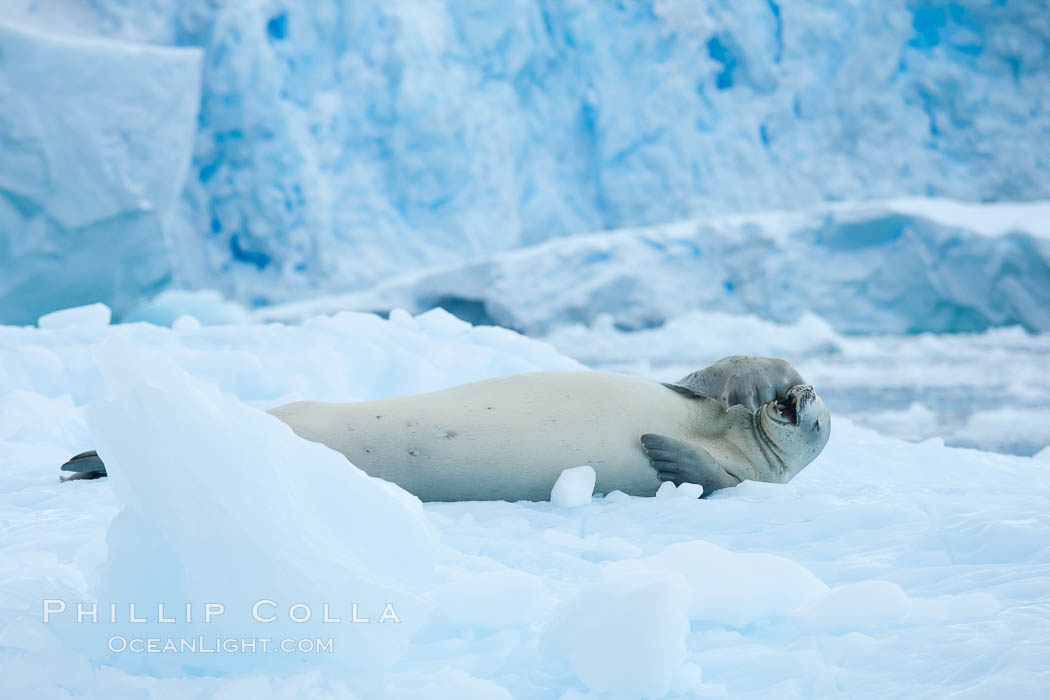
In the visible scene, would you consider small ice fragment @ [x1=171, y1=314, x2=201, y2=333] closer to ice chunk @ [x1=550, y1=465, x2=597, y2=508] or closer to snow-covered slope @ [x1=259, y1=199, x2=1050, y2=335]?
ice chunk @ [x1=550, y1=465, x2=597, y2=508]

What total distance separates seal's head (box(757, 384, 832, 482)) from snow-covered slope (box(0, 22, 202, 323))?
22.4ft

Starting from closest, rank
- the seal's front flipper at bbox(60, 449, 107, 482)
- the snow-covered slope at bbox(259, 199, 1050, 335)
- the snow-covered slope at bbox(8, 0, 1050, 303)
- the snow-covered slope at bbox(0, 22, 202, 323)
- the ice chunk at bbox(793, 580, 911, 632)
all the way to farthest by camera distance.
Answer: the ice chunk at bbox(793, 580, 911, 632) → the seal's front flipper at bbox(60, 449, 107, 482) → the snow-covered slope at bbox(0, 22, 202, 323) → the snow-covered slope at bbox(259, 199, 1050, 335) → the snow-covered slope at bbox(8, 0, 1050, 303)

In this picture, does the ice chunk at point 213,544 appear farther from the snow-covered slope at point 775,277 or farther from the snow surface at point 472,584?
the snow-covered slope at point 775,277

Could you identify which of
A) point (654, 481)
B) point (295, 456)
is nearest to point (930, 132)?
point (654, 481)

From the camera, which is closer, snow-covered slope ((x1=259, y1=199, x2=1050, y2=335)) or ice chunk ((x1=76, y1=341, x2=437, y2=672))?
ice chunk ((x1=76, y1=341, x2=437, y2=672))

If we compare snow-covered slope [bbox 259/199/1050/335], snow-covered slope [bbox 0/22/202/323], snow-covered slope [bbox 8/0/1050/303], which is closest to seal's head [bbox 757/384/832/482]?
snow-covered slope [bbox 0/22/202/323]

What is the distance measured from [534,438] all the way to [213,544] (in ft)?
3.02

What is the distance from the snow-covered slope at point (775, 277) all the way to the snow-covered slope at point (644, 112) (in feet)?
5.37

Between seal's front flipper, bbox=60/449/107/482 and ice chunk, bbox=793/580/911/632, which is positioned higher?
ice chunk, bbox=793/580/911/632

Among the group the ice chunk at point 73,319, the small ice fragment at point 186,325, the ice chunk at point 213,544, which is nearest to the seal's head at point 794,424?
the ice chunk at point 213,544

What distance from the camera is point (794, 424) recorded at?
2.07 metres

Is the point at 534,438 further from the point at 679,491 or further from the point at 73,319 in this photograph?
the point at 73,319

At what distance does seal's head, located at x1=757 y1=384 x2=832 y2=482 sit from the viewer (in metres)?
2.06

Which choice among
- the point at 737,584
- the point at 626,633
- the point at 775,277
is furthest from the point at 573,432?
the point at 775,277
